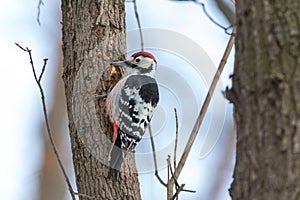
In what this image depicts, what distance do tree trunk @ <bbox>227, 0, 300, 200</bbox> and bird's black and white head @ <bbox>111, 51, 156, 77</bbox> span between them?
192 centimetres

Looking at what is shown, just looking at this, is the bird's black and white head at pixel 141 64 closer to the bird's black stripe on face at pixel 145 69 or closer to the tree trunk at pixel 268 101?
the bird's black stripe on face at pixel 145 69

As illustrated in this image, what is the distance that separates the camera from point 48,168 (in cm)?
605

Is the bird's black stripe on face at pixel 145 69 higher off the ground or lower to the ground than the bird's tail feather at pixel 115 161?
higher

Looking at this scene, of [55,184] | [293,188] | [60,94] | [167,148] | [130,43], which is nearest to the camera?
[293,188]

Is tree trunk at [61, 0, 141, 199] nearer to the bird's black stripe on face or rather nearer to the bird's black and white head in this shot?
the bird's black and white head

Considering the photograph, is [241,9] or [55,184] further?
[55,184]

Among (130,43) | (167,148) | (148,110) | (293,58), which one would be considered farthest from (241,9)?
(130,43)

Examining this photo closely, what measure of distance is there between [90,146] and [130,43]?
2.38 meters

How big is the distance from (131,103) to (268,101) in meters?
2.28

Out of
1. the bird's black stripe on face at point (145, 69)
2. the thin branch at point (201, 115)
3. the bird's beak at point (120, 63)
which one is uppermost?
the bird's black stripe on face at point (145, 69)

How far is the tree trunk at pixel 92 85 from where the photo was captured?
2713 mm

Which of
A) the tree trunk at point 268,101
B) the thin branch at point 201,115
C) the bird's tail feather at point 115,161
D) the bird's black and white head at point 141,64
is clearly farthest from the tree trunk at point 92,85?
the tree trunk at point 268,101

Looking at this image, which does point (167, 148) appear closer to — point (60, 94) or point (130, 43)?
point (130, 43)

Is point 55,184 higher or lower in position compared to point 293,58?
lower
